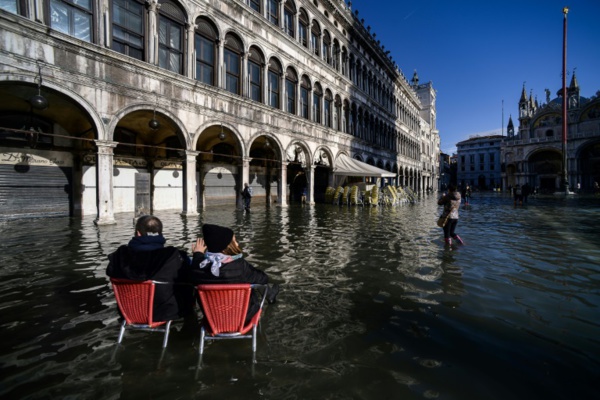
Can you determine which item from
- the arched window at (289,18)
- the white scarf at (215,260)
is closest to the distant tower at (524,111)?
the arched window at (289,18)

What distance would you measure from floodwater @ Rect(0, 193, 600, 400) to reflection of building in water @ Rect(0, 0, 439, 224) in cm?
651

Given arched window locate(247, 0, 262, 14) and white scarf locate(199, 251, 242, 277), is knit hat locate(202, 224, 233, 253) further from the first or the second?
arched window locate(247, 0, 262, 14)

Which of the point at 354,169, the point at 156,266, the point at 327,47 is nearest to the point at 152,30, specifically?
the point at 156,266

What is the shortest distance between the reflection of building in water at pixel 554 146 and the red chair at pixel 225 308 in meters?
70.9

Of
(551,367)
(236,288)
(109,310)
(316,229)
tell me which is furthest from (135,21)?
(551,367)

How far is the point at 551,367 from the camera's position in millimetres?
2586

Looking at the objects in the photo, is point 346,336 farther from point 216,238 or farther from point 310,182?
point 310,182

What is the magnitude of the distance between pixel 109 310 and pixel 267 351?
224 cm

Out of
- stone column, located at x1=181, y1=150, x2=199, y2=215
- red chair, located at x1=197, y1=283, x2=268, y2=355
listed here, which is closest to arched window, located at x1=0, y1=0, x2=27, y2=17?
stone column, located at x1=181, y1=150, x2=199, y2=215

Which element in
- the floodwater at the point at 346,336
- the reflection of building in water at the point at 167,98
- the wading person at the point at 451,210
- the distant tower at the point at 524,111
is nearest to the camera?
the floodwater at the point at 346,336

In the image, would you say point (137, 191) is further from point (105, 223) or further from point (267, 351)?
point (267, 351)

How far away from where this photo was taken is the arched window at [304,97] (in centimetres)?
2059

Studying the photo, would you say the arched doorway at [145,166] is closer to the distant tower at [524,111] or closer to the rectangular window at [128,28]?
the rectangular window at [128,28]

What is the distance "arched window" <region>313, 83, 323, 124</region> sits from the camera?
21.9m
